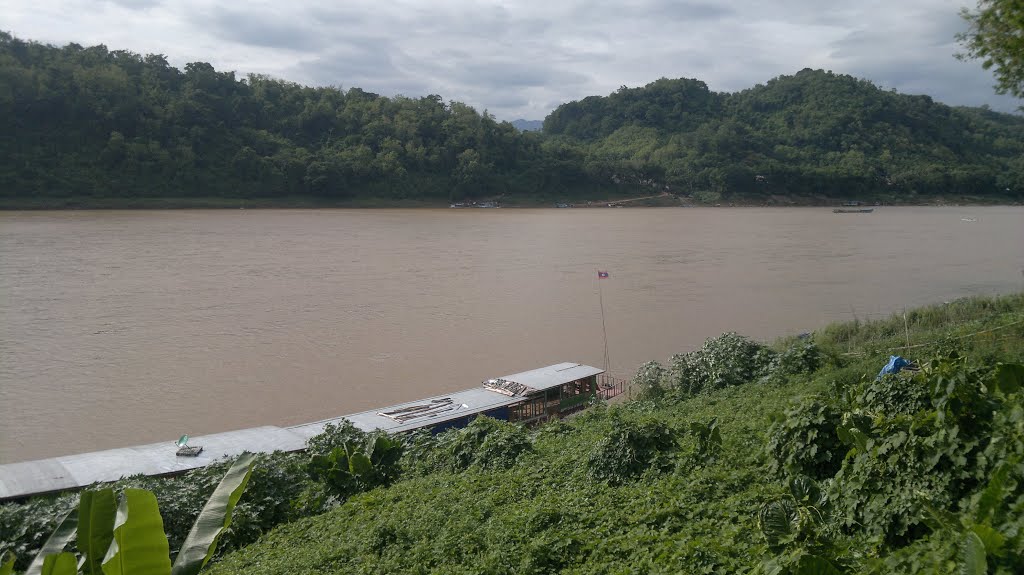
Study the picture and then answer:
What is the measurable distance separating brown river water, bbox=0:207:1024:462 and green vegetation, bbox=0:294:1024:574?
6244mm

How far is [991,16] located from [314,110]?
186 ft

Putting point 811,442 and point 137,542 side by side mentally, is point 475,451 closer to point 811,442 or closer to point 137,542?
point 811,442

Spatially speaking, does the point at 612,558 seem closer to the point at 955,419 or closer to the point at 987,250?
the point at 955,419

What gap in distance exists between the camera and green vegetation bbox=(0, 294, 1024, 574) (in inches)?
130

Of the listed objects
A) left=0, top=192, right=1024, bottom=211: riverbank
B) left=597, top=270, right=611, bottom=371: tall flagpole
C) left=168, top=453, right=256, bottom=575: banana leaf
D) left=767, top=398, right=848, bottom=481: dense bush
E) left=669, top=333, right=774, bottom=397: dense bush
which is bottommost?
left=597, top=270, right=611, bottom=371: tall flagpole

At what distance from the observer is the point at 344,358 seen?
16.8m

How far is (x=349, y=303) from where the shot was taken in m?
22.6

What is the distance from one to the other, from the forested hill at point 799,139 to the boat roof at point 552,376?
5760 cm

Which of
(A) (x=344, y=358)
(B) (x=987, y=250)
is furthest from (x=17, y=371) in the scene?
(B) (x=987, y=250)

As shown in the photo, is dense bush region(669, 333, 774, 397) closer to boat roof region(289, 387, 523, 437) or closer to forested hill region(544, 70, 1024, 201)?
boat roof region(289, 387, 523, 437)

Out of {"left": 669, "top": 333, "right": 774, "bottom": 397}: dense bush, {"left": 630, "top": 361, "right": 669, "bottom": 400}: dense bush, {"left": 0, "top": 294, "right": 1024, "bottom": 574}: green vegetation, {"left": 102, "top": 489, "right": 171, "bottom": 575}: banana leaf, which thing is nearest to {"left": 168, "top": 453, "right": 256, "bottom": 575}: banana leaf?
{"left": 102, "top": 489, "right": 171, "bottom": 575}: banana leaf

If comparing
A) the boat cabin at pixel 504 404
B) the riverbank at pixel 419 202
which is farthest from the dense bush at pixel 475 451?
the riverbank at pixel 419 202

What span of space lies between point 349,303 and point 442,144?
44280 mm

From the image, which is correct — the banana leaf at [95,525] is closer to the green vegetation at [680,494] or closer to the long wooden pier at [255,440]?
the green vegetation at [680,494]
